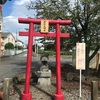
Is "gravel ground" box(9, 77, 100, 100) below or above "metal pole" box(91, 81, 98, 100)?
below

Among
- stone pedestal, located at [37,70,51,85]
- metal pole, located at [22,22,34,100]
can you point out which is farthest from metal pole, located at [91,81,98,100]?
stone pedestal, located at [37,70,51,85]

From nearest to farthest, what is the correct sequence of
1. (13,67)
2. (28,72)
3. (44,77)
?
(28,72), (44,77), (13,67)

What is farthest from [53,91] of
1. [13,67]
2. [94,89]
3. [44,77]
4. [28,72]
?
[13,67]

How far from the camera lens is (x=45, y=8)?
13.1 m

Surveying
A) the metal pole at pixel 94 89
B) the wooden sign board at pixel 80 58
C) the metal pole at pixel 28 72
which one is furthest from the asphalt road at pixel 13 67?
the metal pole at pixel 94 89

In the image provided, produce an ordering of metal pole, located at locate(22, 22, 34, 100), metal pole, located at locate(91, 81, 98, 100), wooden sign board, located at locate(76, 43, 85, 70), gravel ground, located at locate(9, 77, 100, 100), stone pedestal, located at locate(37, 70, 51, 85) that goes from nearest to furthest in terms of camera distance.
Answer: metal pole, located at locate(91, 81, 98, 100) → metal pole, located at locate(22, 22, 34, 100) → gravel ground, located at locate(9, 77, 100, 100) → wooden sign board, located at locate(76, 43, 85, 70) → stone pedestal, located at locate(37, 70, 51, 85)

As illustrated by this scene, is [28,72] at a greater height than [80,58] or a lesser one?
lesser

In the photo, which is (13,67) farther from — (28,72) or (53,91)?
(28,72)

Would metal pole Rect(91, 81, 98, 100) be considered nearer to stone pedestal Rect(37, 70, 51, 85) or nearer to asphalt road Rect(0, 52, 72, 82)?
stone pedestal Rect(37, 70, 51, 85)

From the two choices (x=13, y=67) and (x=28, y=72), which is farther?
(x=13, y=67)

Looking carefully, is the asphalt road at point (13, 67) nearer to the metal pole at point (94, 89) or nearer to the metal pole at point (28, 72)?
the metal pole at point (28, 72)

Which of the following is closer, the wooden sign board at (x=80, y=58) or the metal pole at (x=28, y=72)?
the metal pole at (x=28, y=72)

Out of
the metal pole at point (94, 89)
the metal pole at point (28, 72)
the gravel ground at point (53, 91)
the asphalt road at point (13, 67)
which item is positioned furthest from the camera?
the asphalt road at point (13, 67)

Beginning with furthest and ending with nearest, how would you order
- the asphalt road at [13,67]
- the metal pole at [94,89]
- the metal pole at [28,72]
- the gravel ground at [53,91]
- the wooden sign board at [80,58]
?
the asphalt road at [13,67] → the wooden sign board at [80,58] → the gravel ground at [53,91] → the metal pole at [28,72] → the metal pole at [94,89]
